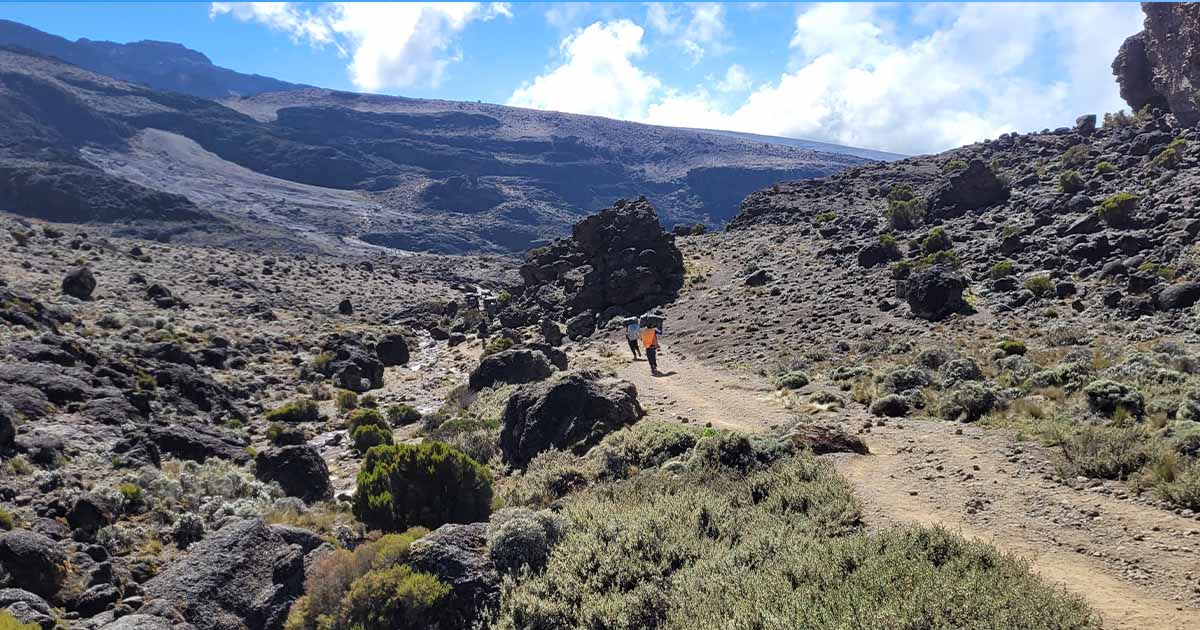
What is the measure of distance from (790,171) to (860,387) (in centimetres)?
18895

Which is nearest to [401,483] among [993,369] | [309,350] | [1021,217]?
[993,369]

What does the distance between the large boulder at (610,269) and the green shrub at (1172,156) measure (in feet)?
92.4

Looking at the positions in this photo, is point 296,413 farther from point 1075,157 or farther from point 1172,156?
point 1075,157

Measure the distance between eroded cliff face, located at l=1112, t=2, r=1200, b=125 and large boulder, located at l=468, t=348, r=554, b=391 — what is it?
49.8 meters

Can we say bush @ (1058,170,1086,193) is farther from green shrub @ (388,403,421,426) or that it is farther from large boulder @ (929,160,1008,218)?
green shrub @ (388,403,421,426)

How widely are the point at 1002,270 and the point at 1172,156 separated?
18112 millimetres

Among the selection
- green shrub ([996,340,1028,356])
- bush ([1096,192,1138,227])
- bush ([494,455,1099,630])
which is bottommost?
bush ([494,455,1099,630])

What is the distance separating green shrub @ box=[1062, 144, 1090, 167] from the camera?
46594 mm

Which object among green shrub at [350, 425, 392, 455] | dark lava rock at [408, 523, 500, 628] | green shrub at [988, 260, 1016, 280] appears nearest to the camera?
dark lava rock at [408, 523, 500, 628]

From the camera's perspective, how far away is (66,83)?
155750 mm

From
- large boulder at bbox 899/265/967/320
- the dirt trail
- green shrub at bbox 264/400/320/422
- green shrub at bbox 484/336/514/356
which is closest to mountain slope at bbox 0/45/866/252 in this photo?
green shrub at bbox 484/336/514/356

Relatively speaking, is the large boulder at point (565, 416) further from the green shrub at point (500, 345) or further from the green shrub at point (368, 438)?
the green shrub at point (500, 345)

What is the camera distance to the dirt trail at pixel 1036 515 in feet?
20.1

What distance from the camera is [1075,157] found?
4728cm
